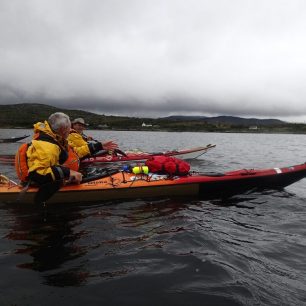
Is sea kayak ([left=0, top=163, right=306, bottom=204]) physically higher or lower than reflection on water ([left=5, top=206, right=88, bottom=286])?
higher

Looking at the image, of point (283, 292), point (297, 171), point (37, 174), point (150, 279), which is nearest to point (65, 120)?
point (37, 174)

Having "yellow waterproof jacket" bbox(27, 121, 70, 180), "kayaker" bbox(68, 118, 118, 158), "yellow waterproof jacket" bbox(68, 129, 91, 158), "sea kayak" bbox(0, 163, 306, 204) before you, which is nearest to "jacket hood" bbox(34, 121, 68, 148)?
"yellow waterproof jacket" bbox(27, 121, 70, 180)

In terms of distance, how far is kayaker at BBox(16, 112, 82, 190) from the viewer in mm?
7043

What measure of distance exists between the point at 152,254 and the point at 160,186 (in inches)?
144

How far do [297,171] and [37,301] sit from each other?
27.3ft

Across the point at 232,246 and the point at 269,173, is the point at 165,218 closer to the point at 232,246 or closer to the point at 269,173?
the point at 232,246

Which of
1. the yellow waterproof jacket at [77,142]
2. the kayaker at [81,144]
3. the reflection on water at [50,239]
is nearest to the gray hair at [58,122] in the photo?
the reflection on water at [50,239]

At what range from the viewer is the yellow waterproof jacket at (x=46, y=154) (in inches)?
277

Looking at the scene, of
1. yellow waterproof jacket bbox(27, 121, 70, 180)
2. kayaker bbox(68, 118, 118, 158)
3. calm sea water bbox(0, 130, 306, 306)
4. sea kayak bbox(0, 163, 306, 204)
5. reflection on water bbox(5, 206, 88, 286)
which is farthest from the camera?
kayaker bbox(68, 118, 118, 158)

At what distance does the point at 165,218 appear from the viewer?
8047mm

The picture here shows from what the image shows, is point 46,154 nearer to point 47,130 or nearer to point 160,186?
point 47,130

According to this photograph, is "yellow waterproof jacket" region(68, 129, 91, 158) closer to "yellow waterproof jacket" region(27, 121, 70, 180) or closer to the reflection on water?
the reflection on water

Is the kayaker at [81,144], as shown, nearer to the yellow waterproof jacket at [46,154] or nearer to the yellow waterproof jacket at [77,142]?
the yellow waterproof jacket at [77,142]

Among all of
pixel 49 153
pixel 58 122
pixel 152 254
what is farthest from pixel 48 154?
pixel 152 254
